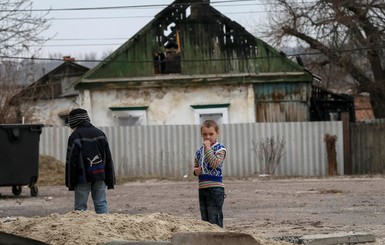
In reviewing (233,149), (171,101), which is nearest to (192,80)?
(171,101)

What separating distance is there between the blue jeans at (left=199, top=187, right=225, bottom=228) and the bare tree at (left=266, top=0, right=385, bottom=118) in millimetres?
28883

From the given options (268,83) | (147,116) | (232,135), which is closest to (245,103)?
(268,83)

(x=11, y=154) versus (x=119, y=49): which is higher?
(x=119, y=49)

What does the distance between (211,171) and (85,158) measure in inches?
65.2

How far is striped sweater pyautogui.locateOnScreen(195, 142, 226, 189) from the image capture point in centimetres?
1011

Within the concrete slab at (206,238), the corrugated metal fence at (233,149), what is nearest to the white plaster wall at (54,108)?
the corrugated metal fence at (233,149)

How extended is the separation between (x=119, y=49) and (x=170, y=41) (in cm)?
218

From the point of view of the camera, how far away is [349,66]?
40719 mm

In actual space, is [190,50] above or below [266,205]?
above

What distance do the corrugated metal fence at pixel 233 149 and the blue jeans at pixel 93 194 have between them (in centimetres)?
1779

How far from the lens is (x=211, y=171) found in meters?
10.2

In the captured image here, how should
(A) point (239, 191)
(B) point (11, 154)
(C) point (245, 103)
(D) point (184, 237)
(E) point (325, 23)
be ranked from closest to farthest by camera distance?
(D) point (184, 237), (B) point (11, 154), (A) point (239, 191), (C) point (245, 103), (E) point (325, 23)

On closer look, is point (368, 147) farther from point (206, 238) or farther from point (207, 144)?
point (206, 238)

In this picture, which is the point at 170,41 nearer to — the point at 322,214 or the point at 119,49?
the point at 119,49
